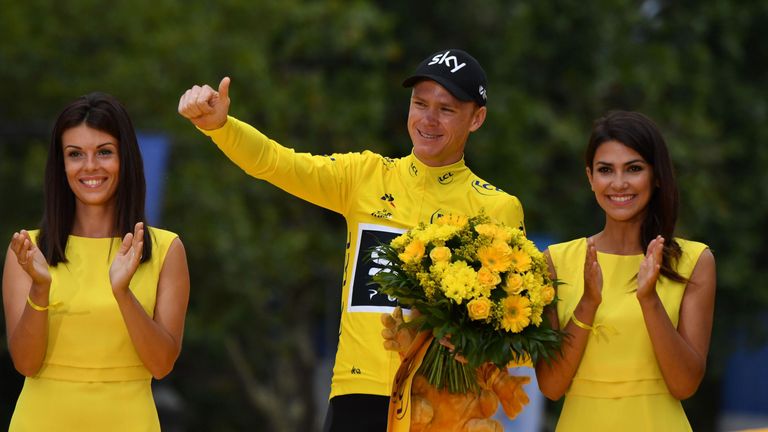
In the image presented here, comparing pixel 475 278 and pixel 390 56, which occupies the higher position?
pixel 390 56

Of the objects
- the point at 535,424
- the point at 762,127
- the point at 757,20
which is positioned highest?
the point at 757,20

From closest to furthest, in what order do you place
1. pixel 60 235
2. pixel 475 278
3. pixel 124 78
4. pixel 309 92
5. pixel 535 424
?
pixel 475 278 → pixel 60 235 → pixel 535 424 → pixel 124 78 → pixel 309 92

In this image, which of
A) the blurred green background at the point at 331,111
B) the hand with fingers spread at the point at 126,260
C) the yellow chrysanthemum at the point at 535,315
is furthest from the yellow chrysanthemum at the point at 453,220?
the blurred green background at the point at 331,111

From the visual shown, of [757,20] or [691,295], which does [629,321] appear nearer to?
[691,295]

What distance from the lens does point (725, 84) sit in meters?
15.6

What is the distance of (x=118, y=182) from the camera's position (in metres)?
5.08

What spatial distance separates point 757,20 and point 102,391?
12232 mm

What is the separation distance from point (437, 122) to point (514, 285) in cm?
94

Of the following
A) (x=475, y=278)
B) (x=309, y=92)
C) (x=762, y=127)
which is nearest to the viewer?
(x=475, y=278)

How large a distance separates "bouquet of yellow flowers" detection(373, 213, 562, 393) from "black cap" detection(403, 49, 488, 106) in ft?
2.25

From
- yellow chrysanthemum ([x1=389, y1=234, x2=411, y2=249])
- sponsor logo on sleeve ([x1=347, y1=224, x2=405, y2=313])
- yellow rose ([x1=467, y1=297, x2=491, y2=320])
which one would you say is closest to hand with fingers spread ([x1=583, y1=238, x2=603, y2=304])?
yellow rose ([x1=467, y1=297, x2=491, y2=320])

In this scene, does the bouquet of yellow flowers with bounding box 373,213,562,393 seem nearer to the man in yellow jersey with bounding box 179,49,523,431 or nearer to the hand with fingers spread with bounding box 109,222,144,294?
the man in yellow jersey with bounding box 179,49,523,431

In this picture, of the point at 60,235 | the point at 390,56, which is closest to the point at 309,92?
the point at 390,56

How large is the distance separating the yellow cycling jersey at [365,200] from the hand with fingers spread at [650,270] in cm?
70
